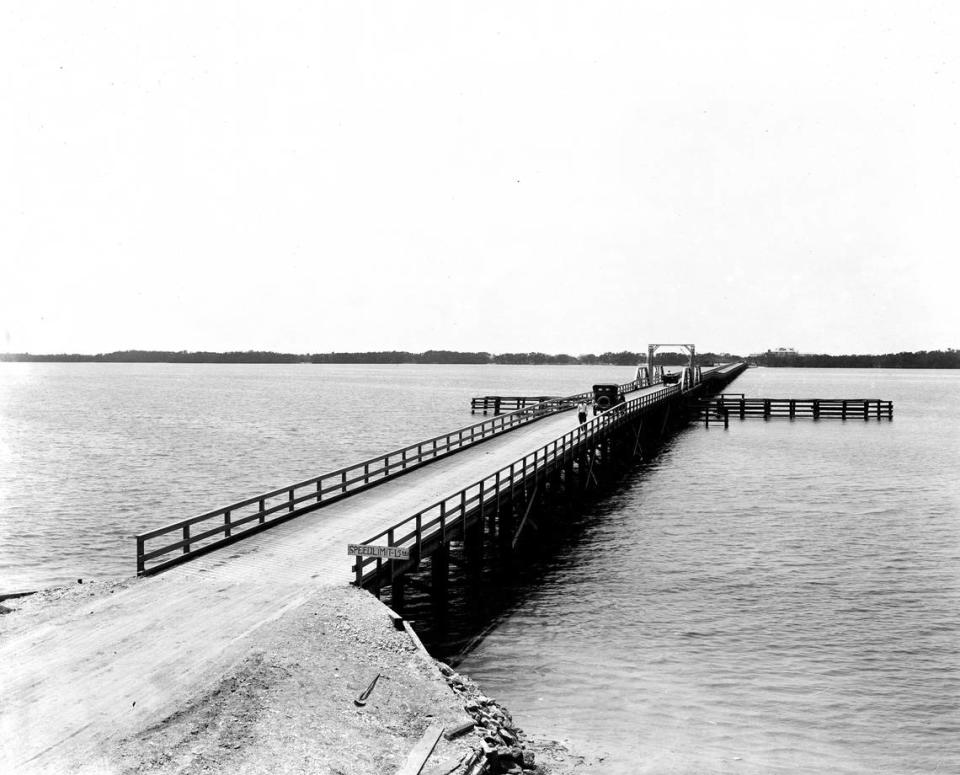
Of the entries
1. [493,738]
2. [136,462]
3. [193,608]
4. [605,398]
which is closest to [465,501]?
[193,608]

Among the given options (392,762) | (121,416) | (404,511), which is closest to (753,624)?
(404,511)

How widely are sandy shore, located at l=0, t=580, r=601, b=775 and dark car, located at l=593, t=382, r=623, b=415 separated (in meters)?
36.5

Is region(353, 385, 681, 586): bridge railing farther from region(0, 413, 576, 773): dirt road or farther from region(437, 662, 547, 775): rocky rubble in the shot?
region(437, 662, 547, 775): rocky rubble

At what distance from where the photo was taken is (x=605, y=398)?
1998 inches

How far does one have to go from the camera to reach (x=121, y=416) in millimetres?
91312

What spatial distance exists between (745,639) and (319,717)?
1140 cm

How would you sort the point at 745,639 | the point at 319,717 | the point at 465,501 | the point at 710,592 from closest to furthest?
the point at 319,717
the point at 745,639
the point at 465,501
the point at 710,592

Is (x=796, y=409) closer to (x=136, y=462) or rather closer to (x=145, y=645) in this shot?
(x=136, y=462)

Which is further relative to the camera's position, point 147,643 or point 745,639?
point 745,639

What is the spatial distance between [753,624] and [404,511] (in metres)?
9.24

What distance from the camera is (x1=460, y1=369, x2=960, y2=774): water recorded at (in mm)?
14008

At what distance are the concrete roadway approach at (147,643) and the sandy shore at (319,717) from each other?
0.12 metres

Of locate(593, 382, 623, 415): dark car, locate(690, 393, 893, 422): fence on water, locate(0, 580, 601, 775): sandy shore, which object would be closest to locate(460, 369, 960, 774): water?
locate(0, 580, 601, 775): sandy shore

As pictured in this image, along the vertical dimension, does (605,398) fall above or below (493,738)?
above
